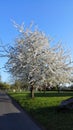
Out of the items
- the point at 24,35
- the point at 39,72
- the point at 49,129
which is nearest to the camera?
the point at 49,129

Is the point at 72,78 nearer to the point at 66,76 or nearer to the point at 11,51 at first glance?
the point at 66,76

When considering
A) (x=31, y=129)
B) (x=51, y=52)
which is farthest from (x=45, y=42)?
(x=31, y=129)

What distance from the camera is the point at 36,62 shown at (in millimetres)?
36875

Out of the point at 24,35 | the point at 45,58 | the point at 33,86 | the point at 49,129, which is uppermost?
the point at 24,35

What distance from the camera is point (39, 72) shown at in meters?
36.7

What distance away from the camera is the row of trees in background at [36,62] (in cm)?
3669

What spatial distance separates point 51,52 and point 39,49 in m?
1.74

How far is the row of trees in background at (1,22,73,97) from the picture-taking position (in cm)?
3669

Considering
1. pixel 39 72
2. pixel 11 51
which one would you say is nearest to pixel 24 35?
pixel 11 51

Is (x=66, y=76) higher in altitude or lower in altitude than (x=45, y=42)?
lower

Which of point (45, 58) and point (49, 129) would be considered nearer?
point (49, 129)

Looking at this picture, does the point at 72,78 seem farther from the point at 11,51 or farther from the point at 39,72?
the point at 11,51

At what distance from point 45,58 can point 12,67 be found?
12.7 feet

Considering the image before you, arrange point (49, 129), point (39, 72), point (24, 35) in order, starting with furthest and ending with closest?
point (24, 35)
point (39, 72)
point (49, 129)
